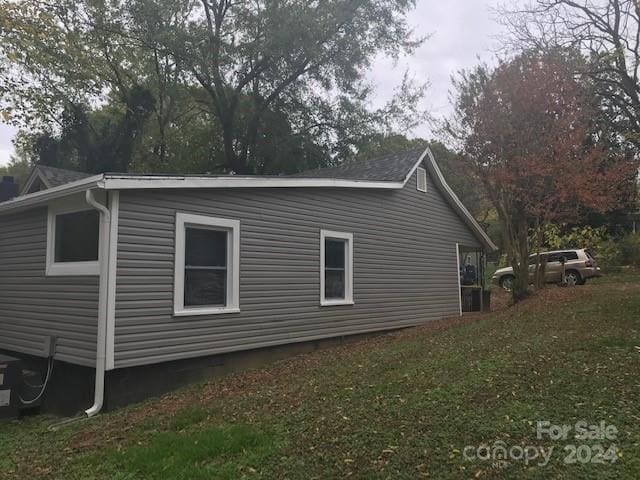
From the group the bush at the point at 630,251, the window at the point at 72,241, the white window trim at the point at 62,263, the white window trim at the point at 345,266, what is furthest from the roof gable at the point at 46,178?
the bush at the point at 630,251

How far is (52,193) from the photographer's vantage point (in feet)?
23.0

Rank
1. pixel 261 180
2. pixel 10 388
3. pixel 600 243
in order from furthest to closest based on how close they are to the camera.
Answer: pixel 600 243 → pixel 261 180 → pixel 10 388

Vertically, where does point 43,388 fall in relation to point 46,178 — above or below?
below

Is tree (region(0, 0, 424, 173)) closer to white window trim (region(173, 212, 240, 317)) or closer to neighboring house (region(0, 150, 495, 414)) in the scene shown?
neighboring house (region(0, 150, 495, 414))

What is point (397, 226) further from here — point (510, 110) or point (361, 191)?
point (510, 110)

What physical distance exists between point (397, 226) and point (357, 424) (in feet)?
24.0

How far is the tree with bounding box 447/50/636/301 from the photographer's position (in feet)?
44.4

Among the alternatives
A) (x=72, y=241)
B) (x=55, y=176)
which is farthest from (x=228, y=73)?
(x=72, y=241)

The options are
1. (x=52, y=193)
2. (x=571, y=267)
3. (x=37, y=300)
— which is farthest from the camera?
(x=571, y=267)

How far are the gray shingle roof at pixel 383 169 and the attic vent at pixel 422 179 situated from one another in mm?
372

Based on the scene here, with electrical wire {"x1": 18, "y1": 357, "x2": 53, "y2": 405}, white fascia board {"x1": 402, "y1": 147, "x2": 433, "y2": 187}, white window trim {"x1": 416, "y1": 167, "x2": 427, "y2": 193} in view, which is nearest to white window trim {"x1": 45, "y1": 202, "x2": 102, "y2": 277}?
electrical wire {"x1": 18, "y1": 357, "x2": 53, "y2": 405}

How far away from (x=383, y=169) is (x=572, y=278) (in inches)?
402

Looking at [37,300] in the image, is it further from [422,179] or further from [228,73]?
[228,73]

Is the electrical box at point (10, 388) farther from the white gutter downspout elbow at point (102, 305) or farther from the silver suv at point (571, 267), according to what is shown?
the silver suv at point (571, 267)
